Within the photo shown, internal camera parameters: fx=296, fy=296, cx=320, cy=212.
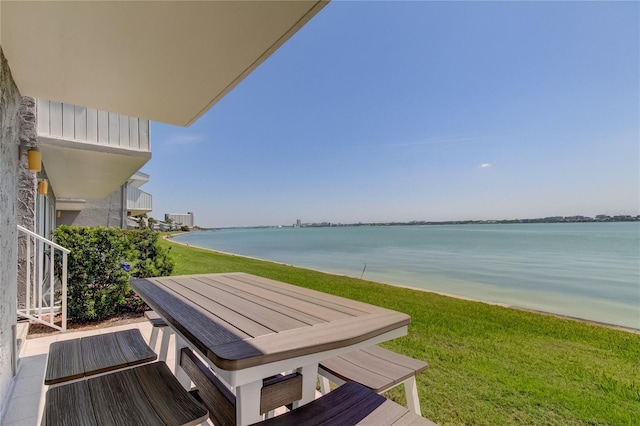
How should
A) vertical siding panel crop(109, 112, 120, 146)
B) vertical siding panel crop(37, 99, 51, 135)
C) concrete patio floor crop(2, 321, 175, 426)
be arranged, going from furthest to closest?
vertical siding panel crop(109, 112, 120, 146) → vertical siding panel crop(37, 99, 51, 135) → concrete patio floor crop(2, 321, 175, 426)

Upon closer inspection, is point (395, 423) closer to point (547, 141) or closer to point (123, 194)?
point (123, 194)

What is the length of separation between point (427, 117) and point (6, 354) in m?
15.7

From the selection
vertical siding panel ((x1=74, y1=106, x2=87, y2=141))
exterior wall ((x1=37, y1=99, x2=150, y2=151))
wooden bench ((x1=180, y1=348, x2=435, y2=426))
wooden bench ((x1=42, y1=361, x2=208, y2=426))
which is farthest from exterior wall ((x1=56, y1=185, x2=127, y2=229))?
wooden bench ((x1=180, y1=348, x2=435, y2=426))

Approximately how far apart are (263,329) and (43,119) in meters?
4.04

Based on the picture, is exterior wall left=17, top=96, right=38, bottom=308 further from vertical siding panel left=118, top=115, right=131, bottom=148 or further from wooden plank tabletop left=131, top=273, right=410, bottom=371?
wooden plank tabletop left=131, top=273, right=410, bottom=371

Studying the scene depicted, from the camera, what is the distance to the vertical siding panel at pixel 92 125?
3.70 metres

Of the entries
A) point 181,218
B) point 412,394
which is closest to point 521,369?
point 412,394

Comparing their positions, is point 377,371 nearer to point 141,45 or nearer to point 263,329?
point 263,329

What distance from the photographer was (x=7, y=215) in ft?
6.86

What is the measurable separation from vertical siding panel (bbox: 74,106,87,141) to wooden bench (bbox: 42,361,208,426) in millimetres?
3340

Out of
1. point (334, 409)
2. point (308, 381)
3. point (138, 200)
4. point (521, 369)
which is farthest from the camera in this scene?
point (138, 200)

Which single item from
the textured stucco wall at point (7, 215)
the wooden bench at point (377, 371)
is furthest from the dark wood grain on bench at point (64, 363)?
the wooden bench at point (377, 371)

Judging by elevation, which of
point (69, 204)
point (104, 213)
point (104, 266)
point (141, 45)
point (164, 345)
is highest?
point (141, 45)

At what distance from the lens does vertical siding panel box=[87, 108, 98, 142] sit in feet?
12.1
